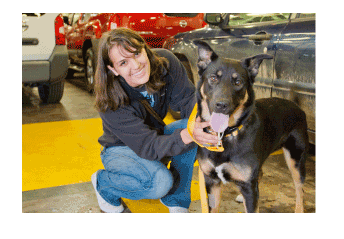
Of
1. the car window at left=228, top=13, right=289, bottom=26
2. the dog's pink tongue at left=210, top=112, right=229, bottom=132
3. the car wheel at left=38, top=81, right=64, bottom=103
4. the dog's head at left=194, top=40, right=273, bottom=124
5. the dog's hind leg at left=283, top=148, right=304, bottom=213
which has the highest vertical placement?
the car window at left=228, top=13, right=289, bottom=26

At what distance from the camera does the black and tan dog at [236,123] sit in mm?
1588

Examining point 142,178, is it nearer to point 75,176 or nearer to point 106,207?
point 106,207

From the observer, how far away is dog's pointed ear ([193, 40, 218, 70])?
1655 mm

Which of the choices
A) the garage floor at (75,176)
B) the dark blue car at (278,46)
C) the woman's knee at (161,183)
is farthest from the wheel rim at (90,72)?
the woman's knee at (161,183)

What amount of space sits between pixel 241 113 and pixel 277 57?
1007 mm

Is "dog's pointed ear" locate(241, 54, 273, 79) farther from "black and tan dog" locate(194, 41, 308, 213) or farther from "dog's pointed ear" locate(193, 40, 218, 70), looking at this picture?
"dog's pointed ear" locate(193, 40, 218, 70)

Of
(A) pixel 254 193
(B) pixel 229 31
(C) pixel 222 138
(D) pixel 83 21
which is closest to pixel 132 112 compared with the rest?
(C) pixel 222 138

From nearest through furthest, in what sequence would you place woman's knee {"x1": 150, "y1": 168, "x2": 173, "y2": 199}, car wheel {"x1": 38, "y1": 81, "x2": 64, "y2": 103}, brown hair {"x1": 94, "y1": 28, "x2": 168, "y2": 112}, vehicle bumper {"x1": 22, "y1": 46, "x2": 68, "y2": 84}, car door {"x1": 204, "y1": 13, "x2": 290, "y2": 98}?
brown hair {"x1": 94, "y1": 28, "x2": 168, "y2": 112} → woman's knee {"x1": 150, "y1": 168, "x2": 173, "y2": 199} → car door {"x1": 204, "y1": 13, "x2": 290, "y2": 98} → vehicle bumper {"x1": 22, "y1": 46, "x2": 68, "y2": 84} → car wheel {"x1": 38, "y1": 81, "x2": 64, "y2": 103}

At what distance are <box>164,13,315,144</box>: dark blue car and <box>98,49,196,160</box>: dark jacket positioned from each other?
73cm

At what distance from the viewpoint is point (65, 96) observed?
6.18 m

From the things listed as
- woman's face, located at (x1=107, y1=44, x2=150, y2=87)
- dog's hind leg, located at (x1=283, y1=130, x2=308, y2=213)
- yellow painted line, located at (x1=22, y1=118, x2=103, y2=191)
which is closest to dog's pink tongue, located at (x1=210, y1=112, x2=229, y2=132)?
woman's face, located at (x1=107, y1=44, x2=150, y2=87)

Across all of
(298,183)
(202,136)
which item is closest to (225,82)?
(202,136)

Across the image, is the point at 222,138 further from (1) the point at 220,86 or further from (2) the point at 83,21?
(2) the point at 83,21
